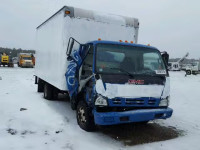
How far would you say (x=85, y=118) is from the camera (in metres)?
5.62

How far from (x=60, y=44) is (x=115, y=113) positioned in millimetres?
2977

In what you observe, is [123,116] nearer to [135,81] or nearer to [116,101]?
[116,101]

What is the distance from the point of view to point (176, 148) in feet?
16.1

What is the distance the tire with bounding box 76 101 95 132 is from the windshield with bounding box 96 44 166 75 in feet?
3.31

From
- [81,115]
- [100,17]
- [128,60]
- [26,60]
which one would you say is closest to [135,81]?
[128,60]

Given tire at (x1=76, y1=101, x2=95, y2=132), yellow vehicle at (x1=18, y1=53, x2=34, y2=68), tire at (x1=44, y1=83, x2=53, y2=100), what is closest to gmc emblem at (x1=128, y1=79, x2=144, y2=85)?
tire at (x1=76, y1=101, x2=95, y2=132)

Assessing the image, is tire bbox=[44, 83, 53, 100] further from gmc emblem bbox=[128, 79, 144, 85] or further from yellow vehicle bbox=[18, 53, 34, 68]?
yellow vehicle bbox=[18, 53, 34, 68]

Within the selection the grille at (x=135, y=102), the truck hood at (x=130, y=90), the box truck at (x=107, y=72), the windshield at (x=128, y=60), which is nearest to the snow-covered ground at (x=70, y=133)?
the box truck at (x=107, y=72)

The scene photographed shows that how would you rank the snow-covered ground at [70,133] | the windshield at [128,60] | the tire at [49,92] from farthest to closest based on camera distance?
the tire at [49,92]
the windshield at [128,60]
the snow-covered ground at [70,133]

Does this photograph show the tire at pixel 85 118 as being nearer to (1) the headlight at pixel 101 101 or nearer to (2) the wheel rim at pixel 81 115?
(2) the wheel rim at pixel 81 115

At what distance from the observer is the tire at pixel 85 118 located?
18.1 ft

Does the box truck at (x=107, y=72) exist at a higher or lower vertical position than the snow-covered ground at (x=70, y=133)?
higher

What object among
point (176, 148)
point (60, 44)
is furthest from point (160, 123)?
point (60, 44)

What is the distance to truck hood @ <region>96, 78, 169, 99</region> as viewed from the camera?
508 centimetres
